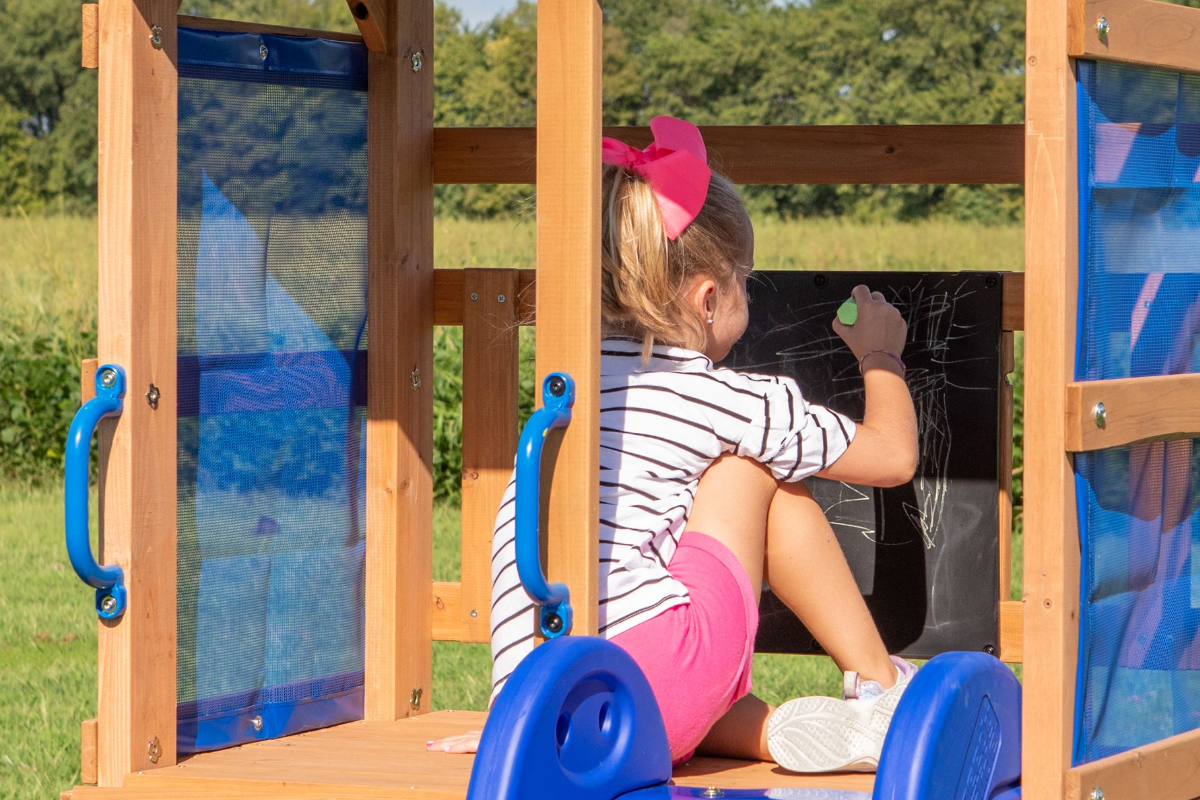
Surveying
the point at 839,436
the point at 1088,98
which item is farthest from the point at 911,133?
the point at 1088,98

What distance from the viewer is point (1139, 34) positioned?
7.66 ft

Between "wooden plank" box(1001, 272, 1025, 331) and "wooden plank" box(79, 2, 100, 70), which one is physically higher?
"wooden plank" box(79, 2, 100, 70)

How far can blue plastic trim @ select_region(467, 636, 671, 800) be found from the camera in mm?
2166

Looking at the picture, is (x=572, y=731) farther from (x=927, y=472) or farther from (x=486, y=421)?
(x=927, y=472)

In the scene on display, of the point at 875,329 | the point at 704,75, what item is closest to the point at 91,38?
the point at 875,329

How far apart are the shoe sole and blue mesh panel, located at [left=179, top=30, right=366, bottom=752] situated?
3.39ft

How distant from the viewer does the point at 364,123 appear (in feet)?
10.7

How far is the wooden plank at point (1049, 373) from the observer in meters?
2.17

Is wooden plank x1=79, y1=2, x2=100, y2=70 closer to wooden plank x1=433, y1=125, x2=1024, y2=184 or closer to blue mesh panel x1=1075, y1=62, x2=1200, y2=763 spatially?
wooden plank x1=433, y1=125, x2=1024, y2=184

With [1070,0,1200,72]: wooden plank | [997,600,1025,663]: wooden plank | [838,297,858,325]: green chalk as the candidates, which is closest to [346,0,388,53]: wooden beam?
[838,297,858,325]: green chalk

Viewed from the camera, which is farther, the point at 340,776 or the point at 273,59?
the point at 273,59

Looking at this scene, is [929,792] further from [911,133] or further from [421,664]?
[911,133]

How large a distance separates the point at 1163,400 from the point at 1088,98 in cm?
48

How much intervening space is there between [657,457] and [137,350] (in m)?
0.89
